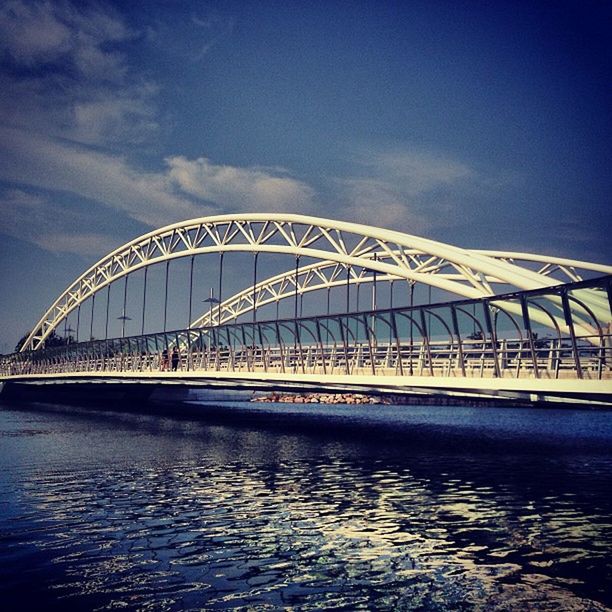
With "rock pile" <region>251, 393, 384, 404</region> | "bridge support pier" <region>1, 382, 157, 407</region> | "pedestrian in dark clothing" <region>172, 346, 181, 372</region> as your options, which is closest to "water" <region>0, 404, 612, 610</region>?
"pedestrian in dark clothing" <region>172, 346, 181, 372</region>

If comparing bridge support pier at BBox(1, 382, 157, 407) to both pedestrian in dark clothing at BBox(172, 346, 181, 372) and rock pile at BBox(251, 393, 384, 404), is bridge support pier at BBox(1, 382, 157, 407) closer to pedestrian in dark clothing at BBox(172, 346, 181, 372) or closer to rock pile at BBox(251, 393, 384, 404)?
pedestrian in dark clothing at BBox(172, 346, 181, 372)

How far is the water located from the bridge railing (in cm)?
347

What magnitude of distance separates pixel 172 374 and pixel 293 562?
34073 mm

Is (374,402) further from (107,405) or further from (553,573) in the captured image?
(553,573)

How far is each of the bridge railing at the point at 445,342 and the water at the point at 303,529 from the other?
11.4ft

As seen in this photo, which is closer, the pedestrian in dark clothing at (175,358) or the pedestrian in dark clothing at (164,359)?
the pedestrian in dark clothing at (175,358)

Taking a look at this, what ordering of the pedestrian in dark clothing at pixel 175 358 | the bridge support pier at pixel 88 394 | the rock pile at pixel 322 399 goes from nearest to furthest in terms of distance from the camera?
1. the pedestrian in dark clothing at pixel 175 358
2. the bridge support pier at pixel 88 394
3. the rock pile at pixel 322 399

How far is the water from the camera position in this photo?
10625mm

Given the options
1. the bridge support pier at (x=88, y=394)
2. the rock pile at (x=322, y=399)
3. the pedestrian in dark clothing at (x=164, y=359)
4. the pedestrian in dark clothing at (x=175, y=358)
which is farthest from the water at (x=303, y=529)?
the rock pile at (x=322, y=399)

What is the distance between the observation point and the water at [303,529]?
1062 cm

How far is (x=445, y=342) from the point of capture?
28.7m

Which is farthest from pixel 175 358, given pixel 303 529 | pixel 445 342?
pixel 303 529

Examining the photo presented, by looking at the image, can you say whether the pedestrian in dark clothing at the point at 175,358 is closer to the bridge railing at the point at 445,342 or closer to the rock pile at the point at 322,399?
the bridge railing at the point at 445,342

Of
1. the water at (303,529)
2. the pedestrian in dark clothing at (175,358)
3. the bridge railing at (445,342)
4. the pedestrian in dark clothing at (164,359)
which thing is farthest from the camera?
the pedestrian in dark clothing at (164,359)
